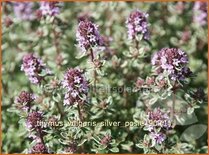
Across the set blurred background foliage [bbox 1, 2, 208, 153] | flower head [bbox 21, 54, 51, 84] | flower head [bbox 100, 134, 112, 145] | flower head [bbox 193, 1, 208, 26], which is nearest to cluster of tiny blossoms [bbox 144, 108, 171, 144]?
flower head [bbox 100, 134, 112, 145]

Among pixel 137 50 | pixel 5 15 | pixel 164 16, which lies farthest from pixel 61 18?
pixel 164 16

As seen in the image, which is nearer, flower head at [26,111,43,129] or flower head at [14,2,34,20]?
flower head at [26,111,43,129]

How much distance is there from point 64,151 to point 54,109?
2.10 feet

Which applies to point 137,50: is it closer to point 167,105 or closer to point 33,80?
point 167,105

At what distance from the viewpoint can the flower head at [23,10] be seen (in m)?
6.24

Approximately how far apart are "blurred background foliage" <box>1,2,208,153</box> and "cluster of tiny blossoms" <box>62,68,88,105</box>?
789 mm

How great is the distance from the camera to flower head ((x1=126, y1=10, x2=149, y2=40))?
4633 millimetres

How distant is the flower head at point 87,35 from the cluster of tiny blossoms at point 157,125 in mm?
887

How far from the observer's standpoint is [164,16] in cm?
654

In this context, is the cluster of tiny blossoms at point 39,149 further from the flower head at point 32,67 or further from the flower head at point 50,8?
the flower head at point 50,8

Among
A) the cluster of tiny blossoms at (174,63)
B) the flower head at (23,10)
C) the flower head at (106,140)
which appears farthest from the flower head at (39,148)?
the flower head at (23,10)

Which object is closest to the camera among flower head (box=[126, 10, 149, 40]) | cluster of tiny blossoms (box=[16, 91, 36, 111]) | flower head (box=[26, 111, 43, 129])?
flower head (box=[26, 111, 43, 129])

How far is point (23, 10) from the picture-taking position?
20.7 feet

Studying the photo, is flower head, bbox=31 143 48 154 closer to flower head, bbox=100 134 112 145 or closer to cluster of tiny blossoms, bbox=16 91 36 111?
cluster of tiny blossoms, bbox=16 91 36 111
